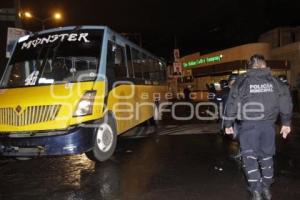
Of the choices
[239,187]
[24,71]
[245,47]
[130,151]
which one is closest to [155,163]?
[130,151]

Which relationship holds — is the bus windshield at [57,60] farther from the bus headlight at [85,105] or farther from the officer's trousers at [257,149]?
the officer's trousers at [257,149]

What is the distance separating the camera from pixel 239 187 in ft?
19.8

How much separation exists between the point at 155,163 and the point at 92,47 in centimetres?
268

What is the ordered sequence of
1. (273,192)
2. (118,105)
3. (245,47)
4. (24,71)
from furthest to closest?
1. (245,47)
2. (118,105)
3. (24,71)
4. (273,192)

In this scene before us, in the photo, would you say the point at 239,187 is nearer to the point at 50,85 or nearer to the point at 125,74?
the point at 50,85

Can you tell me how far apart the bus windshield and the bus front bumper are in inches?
49.6

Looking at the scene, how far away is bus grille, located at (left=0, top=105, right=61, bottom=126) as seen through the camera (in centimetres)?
706

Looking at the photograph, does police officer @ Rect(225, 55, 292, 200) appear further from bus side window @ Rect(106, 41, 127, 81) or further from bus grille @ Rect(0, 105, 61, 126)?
bus side window @ Rect(106, 41, 127, 81)

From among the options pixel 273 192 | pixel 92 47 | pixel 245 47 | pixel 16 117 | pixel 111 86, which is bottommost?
pixel 273 192

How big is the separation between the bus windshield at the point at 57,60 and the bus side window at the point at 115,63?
13.1 inches

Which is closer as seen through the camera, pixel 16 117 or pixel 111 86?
pixel 16 117

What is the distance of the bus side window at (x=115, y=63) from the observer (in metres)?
8.45

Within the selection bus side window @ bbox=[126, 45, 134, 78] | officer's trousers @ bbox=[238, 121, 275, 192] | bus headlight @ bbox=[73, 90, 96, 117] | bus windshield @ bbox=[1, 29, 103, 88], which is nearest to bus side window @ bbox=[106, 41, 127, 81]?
bus windshield @ bbox=[1, 29, 103, 88]

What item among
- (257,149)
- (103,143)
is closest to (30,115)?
(103,143)
